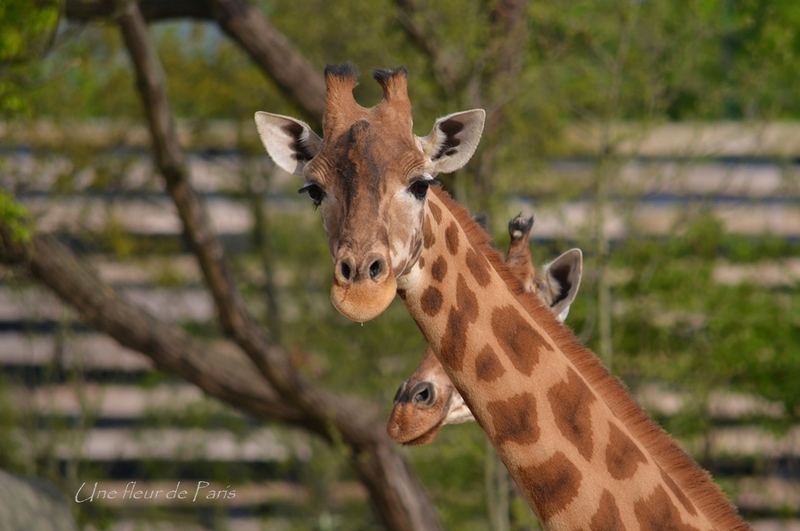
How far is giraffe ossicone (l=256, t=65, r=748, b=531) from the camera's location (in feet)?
13.1

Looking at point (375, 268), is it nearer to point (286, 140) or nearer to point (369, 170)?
point (369, 170)

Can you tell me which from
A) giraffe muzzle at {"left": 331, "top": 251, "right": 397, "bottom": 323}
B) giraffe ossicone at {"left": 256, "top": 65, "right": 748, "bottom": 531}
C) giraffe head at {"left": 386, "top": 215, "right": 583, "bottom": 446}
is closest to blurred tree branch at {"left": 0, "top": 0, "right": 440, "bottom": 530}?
giraffe head at {"left": 386, "top": 215, "right": 583, "bottom": 446}

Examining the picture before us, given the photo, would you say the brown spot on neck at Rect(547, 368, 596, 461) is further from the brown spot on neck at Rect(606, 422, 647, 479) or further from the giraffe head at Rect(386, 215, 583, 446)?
the giraffe head at Rect(386, 215, 583, 446)

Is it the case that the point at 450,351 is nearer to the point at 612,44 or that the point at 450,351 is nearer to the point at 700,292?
the point at 700,292

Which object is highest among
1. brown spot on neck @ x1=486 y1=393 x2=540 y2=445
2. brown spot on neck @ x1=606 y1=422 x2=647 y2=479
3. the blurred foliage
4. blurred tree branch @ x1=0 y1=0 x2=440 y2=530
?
brown spot on neck @ x1=486 y1=393 x2=540 y2=445

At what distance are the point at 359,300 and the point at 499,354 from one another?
0.87 meters

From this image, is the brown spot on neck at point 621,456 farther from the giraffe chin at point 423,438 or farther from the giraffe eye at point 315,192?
the giraffe eye at point 315,192

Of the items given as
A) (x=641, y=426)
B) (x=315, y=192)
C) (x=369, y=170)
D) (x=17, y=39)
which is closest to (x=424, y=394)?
(x=641, y=426)

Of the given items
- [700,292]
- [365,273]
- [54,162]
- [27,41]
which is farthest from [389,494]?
[365,273]

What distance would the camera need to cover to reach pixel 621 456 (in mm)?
4145

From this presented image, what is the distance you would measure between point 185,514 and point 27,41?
11.7 m

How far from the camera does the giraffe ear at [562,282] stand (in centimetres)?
595

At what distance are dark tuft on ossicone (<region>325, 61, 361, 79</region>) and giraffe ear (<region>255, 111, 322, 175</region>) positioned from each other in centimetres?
28

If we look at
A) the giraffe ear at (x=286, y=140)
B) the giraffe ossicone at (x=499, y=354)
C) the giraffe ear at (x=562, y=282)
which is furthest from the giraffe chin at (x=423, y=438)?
the giraffe ear at (x=562, y=282)
